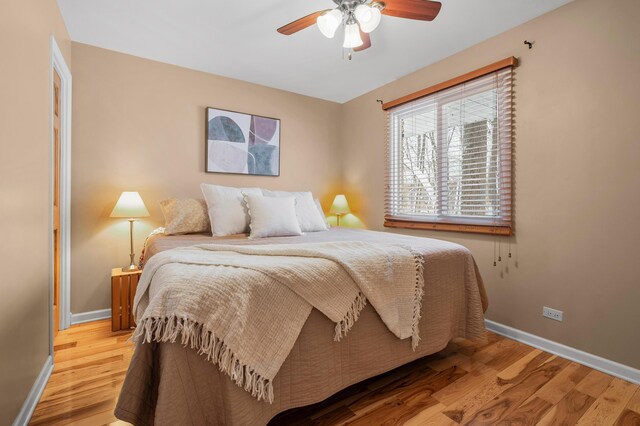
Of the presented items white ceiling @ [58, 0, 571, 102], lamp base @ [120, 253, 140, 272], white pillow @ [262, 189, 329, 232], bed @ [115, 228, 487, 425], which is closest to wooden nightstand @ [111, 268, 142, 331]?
lamp base @ [120, 253, 140, 272]

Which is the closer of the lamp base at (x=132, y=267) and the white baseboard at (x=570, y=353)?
the white baseboard at (x=570, y=353)

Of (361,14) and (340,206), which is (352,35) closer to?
(361,14)

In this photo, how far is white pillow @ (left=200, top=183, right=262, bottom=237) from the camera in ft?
8.32

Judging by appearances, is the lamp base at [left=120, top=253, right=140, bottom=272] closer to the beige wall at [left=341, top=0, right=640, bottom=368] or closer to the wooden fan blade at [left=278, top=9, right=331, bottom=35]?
the wooden fan blade at [left=278, top=9, right=331, bottom=35]

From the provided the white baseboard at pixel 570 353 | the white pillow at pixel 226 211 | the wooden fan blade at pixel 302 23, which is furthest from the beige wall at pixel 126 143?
the white baseboard at pixel 570 353

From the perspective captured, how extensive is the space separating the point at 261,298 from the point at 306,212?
1824 millimetres

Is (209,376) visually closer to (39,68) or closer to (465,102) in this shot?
(39,68)

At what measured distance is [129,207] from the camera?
8.14 feet

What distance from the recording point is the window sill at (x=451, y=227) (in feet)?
7.85

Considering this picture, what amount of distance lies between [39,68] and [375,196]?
297 centimetres

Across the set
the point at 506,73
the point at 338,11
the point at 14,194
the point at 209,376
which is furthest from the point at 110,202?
the point at 506,73

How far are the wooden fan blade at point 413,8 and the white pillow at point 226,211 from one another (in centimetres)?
178

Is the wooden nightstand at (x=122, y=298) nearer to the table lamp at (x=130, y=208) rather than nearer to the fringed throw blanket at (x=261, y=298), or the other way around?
the table lamp at (x=130, y=208)

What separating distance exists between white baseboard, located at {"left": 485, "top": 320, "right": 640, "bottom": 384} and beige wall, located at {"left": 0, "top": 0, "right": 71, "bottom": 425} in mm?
2932
